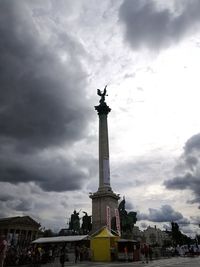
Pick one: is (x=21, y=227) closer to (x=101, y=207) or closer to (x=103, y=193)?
(x=101, y=207)

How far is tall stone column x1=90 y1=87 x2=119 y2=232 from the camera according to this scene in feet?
187

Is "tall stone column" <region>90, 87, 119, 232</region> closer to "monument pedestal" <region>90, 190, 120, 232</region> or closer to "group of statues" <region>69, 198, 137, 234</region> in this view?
"monument pedestal" <region>90, 190, 120, 232</region>

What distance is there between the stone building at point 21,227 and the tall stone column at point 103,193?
55.5 meters

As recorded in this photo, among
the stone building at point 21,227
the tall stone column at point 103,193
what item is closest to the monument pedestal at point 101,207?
the tall stone column at point 103,193

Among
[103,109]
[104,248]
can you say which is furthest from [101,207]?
[103,109]

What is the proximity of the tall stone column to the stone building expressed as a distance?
2186 inches

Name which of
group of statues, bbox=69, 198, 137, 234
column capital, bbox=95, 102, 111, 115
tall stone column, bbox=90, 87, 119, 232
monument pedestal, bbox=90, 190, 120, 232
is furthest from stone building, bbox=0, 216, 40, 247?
column capital, bbox=95, 102, 111, 115

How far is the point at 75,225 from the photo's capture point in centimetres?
7450

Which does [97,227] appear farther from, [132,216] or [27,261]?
[27,261]

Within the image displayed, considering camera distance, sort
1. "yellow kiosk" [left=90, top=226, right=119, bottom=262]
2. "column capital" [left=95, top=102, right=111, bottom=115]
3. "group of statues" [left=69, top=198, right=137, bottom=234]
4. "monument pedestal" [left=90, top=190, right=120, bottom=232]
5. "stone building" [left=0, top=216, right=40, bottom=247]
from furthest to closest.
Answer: "stone building" [left=0, top=216, right=40, bottom=247], "column capital" [left=95, top=102, right=111, bottom=115], "group of statues" [left=69, top=198, right=137, bottom=234], "monument pedestal" [left=90, top=190, right=120, bottom=232], "yellow kiosk" [left=90, top=226, right=119, bottom=262]

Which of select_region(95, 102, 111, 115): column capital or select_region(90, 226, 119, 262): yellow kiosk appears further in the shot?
select_region(95, 102, 111, 115): column capital

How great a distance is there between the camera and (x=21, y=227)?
11281 centimetres

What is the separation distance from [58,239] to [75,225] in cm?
3007

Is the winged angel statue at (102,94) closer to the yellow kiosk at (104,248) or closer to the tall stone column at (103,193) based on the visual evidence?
the tall stone column at (103,193)
